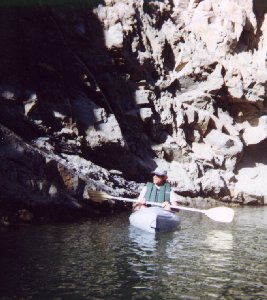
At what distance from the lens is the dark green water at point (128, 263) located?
6.00 meters

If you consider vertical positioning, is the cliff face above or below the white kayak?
above

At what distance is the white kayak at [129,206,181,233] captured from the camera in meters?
11.3

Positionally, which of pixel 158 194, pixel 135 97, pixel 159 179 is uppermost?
pixel 135 97

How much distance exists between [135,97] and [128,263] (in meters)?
15.0

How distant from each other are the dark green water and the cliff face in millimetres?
3185

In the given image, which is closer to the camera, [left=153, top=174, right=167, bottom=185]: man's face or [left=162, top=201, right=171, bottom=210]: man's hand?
[left=162, top=201, right=171, bottom=210]: man's hand

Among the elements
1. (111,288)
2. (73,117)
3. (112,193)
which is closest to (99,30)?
(73,117)

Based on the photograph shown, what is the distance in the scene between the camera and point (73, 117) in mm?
17266

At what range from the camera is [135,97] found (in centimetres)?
2191

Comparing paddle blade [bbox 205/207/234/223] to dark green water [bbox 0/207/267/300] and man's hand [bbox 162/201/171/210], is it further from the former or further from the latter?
man's hand [bbox 162/201/171/210]

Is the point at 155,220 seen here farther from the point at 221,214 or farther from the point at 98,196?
the point at 98,196

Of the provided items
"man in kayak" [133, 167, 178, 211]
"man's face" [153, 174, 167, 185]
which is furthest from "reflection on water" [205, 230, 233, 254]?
"man's face" [153, 174, 167, 185]

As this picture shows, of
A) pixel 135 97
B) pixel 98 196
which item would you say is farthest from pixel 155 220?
pixel 135 97

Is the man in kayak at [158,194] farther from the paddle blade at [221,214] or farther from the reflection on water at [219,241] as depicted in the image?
the reflection on water at [219,241]
